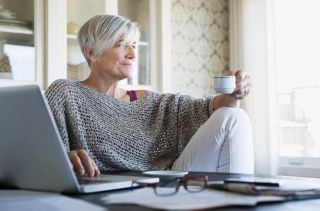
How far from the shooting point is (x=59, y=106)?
5.32ft

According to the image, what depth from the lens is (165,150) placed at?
5.97 feet

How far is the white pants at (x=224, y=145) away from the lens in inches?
62.1

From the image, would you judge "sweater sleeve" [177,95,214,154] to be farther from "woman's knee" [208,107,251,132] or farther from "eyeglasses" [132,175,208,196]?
"eyeglasses" [132,175,208,196]

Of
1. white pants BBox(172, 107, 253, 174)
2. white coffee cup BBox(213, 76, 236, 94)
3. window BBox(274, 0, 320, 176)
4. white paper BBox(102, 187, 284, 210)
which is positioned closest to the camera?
white paper BBox(102, 187, 284, 210)

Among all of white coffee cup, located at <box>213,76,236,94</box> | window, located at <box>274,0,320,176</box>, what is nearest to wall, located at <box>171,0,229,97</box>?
window, located at <box>274,0,320,176</box>

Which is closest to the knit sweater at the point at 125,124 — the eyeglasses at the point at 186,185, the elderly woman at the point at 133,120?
the elderly woman at the point at 133,120

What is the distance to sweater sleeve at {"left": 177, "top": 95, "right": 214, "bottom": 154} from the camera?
1839 millimetres

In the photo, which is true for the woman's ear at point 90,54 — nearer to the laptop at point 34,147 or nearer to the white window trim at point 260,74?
the laptop at point 34,147

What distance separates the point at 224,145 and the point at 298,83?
1.72 meters

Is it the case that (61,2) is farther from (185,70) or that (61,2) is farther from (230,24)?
(230,24)

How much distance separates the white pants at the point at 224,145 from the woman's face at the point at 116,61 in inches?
16.0

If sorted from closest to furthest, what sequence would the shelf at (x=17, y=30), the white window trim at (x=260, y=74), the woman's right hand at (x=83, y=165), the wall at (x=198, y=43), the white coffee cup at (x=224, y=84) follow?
the woman's right hand at (x=83, y=165)
the white coffee cup at (x=224, y=84)
the shelf at (x=17, y=30)
the white window trim at (x=260, y=74)
the wall at (x=198, y=43)

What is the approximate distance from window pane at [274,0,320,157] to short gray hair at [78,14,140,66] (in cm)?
162

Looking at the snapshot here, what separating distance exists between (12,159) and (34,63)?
1800mm
